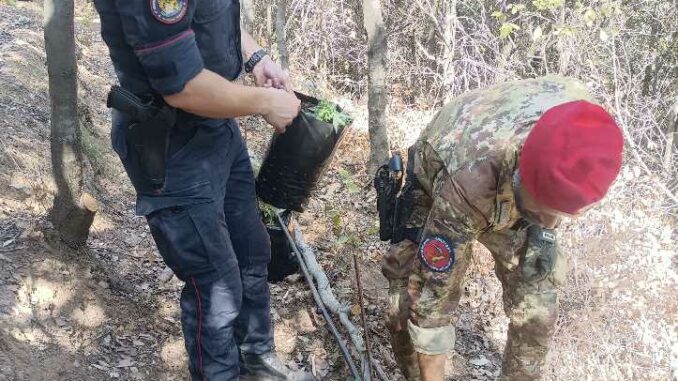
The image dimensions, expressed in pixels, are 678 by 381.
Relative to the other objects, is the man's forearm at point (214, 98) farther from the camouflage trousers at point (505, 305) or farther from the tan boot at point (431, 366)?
the tan boot at point (431, 366)

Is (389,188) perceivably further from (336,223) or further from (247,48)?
(336,223)

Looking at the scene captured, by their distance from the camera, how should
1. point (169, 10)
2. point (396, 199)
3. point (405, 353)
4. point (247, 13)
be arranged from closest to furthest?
point (169, 10) < point (396, 199) < point (405, 353) < point (247, 13)

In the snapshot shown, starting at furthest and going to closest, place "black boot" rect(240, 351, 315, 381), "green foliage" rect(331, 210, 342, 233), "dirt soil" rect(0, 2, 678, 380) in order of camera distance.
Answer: "green foliage" rect(331, 210, 342, 233) < "dirt soil" rect(0, 2, 678, 380) < "black boot" rect(240, 351, 315, 381)

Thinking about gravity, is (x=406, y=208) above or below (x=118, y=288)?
above

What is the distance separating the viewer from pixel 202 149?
8.10ft

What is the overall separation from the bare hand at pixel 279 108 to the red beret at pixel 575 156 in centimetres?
97

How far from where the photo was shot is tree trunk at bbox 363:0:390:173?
225 inches

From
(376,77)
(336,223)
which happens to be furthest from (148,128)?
(376,77)

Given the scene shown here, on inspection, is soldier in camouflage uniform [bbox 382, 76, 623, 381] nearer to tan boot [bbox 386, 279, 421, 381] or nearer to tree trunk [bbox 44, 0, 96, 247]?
tan boot [bbox 386, 279, 421, 381]

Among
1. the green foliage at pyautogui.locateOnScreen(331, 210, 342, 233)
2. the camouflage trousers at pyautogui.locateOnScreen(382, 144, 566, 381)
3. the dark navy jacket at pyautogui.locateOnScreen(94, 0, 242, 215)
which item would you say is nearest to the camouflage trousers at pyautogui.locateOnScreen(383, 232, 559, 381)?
the camouflage trousers at pyautogui.locateOnScreen(382, 144, 566, 381)

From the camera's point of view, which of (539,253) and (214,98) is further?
(539,253)

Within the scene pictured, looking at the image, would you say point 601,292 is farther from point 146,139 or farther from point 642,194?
point 146,139

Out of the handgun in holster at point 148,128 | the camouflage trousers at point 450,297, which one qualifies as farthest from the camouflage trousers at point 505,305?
the handgun in holster at point 148,128

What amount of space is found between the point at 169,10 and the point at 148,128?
19.1 inches
